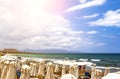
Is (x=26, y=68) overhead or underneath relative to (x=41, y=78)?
overhead

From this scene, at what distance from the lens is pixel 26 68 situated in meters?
7.72

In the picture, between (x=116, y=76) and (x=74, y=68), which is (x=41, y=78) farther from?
(x=116, y=76)

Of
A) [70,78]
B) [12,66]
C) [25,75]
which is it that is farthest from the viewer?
[12,66]

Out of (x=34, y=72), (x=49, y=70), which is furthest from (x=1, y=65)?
(x=34, y=72)

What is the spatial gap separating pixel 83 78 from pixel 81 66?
31.9 ft

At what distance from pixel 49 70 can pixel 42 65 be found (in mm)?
4400

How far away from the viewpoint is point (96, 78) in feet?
26.8

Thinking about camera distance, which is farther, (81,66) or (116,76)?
(81,66)

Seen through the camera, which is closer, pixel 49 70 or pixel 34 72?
pixel 49 70

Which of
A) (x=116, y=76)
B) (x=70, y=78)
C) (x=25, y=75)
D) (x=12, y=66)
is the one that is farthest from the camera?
(x=12, y=66)

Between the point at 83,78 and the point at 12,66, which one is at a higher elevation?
the point at 12,66

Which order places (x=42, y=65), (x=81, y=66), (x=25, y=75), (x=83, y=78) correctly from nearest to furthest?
(x=25, y=75)
(x=83, y=78)
(x=42, y=65)
(x=81, y=66)

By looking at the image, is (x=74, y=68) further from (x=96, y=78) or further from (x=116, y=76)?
(x=116, y=76)

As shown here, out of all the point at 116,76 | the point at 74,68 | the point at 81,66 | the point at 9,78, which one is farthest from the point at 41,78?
the point at 81,66
